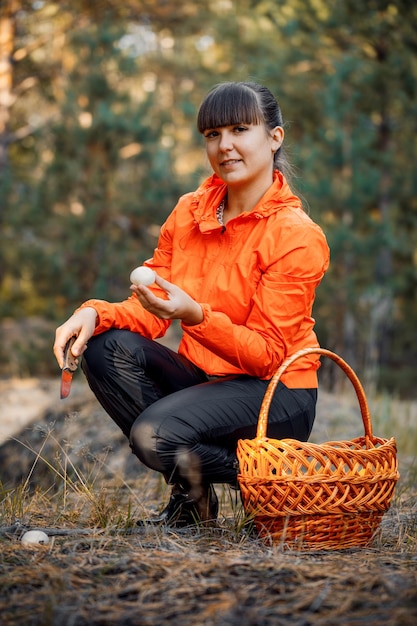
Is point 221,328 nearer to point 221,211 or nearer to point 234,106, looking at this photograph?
point 221,211

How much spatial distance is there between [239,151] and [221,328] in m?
0.66

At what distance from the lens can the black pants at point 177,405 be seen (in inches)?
88.6

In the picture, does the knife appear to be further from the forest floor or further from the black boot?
the black boot

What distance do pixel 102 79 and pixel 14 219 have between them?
1695 millimetres

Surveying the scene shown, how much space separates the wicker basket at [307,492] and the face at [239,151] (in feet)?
2.46

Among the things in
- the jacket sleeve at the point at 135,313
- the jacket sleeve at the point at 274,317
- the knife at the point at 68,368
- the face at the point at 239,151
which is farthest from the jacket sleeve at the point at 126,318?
the face at the point at 239,151

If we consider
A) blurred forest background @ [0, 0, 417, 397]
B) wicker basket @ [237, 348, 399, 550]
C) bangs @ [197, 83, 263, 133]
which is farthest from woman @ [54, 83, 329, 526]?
blurred forest background @ [0, 0, 417, 397]

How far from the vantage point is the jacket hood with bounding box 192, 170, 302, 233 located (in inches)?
97.7

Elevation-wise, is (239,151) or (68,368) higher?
(239,151)

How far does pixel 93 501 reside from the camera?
229 centimetres

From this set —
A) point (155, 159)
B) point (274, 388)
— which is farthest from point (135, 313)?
point (155, 159)

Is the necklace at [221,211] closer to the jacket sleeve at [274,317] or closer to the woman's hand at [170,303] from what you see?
the jacket sleeve at [274,317]

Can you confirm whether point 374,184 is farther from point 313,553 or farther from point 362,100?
point 313,553

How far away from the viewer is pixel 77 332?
238cm
